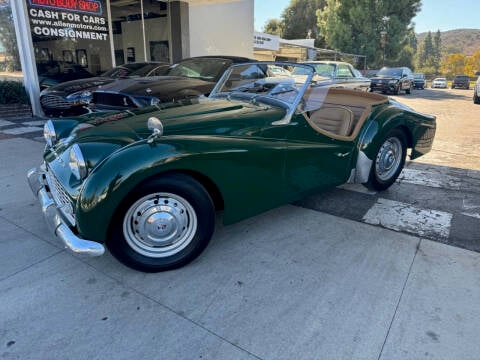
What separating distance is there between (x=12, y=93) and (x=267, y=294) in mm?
9998

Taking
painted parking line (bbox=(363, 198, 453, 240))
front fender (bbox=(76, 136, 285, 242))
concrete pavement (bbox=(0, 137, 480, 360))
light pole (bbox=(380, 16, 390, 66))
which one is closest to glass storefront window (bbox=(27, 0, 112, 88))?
concrete pavement (bbox=(0, 137, 480, 360))

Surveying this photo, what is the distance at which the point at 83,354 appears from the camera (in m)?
1.78

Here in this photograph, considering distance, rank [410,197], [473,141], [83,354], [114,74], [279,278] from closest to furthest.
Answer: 1. [83,354]
2. [279,278]
3. [410,197]
4. [473,141]
5. [114,74]

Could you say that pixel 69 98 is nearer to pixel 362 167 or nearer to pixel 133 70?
pixel 133 70

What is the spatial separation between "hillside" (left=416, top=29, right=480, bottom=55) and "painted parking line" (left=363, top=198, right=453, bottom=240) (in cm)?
17739

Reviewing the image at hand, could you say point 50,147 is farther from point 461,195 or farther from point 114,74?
point 114,74

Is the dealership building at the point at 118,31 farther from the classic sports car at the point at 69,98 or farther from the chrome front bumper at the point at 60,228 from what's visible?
the chrome front bumper at the point at 60,228

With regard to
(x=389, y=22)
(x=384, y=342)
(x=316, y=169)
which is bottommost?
(x=384, y=342)

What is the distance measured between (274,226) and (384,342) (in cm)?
148

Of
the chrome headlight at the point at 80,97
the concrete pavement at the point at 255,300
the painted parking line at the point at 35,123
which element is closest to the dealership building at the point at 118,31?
the painted parking line at the point at 35,123

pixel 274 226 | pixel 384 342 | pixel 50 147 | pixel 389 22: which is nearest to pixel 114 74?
pixel 50 147

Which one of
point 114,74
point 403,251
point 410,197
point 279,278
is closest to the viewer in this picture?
point 279,278

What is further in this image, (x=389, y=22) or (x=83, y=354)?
(x=389, y=22)

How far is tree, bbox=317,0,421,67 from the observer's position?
31516 mm
